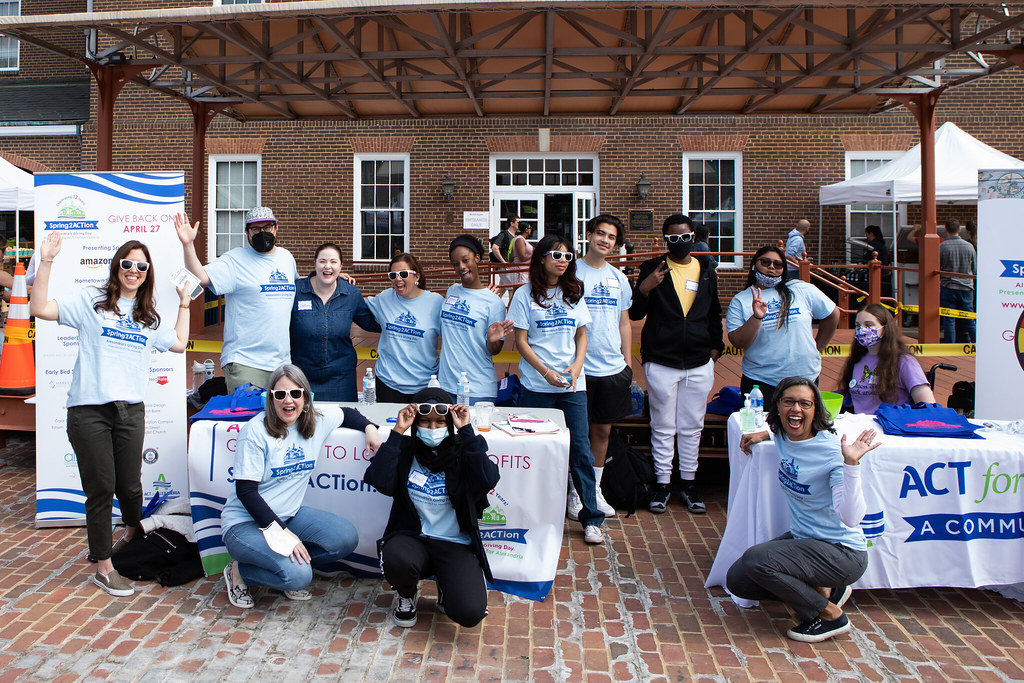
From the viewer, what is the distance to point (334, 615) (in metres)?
4.02

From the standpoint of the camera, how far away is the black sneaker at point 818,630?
3.73 m

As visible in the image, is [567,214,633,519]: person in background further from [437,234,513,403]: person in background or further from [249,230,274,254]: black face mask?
[249,230,274,254]: black face mask

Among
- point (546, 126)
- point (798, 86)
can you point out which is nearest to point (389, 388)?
point (798, 86)

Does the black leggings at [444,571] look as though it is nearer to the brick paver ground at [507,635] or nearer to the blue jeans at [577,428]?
the brick paver ground at [507,635]

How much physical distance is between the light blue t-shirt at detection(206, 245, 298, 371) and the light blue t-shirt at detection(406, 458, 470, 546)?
1625mm

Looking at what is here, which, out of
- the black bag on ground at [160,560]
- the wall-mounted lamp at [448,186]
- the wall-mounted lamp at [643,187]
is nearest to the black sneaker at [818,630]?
the black bag on ground at [160,560]

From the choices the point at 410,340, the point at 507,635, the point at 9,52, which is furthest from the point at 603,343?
the point at 9,52

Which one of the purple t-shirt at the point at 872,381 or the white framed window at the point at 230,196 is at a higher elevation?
the white framed window at the point at 230,196

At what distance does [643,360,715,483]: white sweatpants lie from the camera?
17.6 feet

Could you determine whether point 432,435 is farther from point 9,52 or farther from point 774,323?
point 9,52

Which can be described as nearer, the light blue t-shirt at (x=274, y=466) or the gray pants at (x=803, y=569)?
the gray pants at (x=803, y=569)

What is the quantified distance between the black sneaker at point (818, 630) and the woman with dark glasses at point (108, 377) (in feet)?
11.5

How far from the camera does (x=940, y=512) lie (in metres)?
4.11

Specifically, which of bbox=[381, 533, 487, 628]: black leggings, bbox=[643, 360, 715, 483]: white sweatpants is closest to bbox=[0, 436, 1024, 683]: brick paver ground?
bbox=[381, 533, 487, 628]: black leggings
